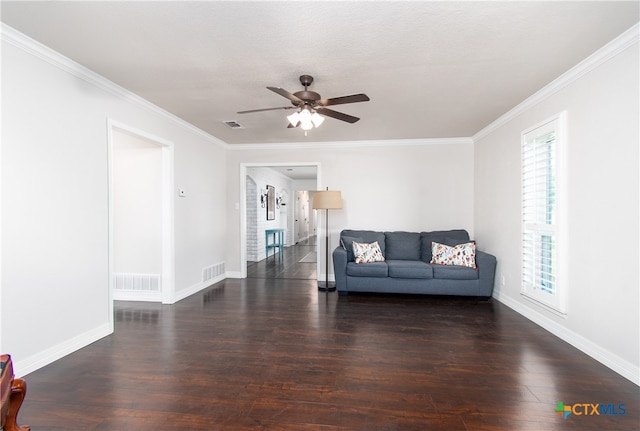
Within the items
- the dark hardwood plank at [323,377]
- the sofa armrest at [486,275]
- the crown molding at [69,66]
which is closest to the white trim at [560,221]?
the dark hardwood plank at [323,377]

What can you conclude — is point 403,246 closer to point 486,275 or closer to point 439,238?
point 439,238

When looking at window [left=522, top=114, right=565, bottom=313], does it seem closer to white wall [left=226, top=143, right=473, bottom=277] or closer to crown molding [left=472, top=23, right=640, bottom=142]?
crown molding [left=472, top=23, right=640, bottom=142]

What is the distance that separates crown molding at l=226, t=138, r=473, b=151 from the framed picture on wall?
9.74ft

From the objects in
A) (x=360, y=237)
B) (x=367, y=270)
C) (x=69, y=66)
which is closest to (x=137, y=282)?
(x=69, y=66)


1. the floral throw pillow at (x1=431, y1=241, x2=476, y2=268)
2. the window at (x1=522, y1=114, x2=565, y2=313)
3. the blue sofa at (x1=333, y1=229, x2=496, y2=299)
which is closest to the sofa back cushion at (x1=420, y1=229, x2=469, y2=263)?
the blue sofa at (x1=333, y1=229, x2=496, y2=299)

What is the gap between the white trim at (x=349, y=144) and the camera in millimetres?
5050

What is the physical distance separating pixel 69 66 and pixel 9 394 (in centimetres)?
265

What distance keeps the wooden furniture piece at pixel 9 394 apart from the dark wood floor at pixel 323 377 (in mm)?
787

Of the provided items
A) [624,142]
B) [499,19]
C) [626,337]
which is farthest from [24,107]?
[626,337]

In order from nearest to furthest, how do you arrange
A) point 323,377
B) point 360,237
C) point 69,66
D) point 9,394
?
point 9,394 → point 323,377 → point 69,66 → point 360,237

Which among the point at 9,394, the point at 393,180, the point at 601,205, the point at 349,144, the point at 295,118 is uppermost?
the point at 349,144

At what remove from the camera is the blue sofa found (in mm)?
4074

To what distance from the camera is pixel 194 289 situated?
446cm

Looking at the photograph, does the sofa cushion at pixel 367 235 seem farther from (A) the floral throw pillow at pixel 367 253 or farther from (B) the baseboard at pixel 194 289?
(B) the baseboard at pixel 194 289
